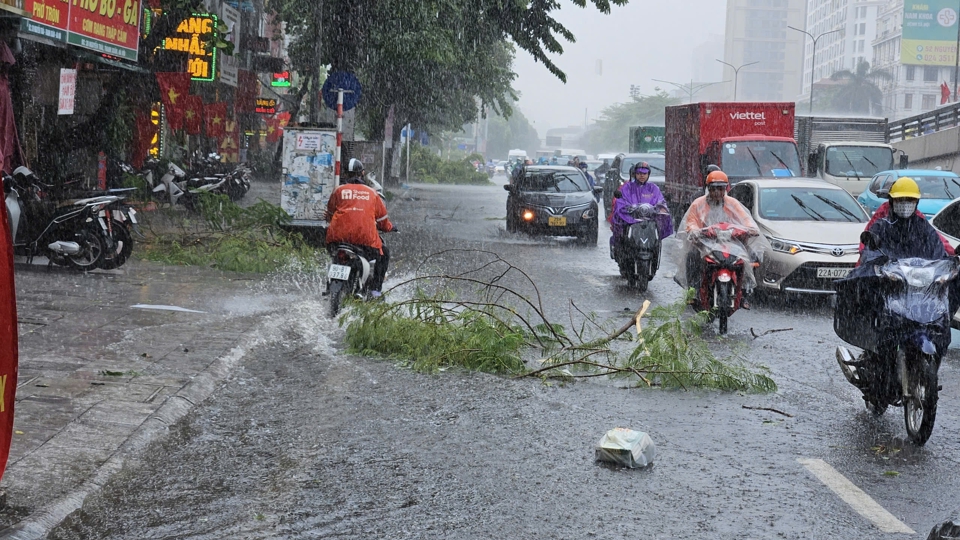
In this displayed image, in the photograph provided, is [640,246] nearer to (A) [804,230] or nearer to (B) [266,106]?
(A) [804,230]

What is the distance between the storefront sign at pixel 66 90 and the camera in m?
15.3

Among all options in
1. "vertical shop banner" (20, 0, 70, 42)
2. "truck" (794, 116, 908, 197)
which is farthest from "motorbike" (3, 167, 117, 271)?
"truck" (794, 116, 908, 197)

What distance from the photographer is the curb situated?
4.78m

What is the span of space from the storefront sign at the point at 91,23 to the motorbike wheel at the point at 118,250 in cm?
247

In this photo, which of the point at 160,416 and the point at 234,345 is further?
the point at 234,345

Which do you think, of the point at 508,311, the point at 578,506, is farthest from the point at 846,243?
the point at 578,506

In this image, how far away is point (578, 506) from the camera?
5.43 m

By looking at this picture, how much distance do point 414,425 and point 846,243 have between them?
800 cm

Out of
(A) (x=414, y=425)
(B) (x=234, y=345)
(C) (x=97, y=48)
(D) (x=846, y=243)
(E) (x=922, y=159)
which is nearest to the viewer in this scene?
(A) (x=414, y=425)

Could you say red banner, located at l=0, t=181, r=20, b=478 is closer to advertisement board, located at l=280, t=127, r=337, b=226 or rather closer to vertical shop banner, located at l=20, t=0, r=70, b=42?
vertical shop banner, located at l=20, t=0, r=70, b=42

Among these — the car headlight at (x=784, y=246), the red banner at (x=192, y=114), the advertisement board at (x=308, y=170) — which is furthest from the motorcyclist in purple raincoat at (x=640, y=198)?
the red banner at (x=192, y=114)

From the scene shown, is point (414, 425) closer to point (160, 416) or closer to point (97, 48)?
Answer: point (160, 416)

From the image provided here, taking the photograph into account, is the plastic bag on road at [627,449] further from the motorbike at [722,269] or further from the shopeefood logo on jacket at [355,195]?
the shopeefood logo on jacket at [355,195]

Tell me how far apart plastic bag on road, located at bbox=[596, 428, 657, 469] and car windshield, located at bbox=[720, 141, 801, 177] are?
57.0ft
